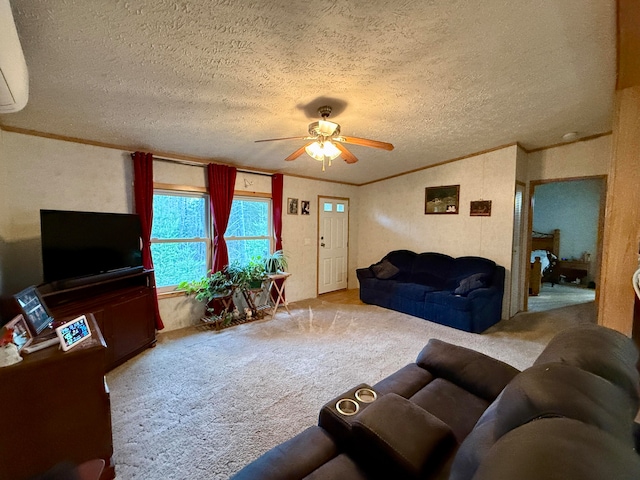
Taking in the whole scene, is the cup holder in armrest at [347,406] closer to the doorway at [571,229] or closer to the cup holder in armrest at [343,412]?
the cup holder in armrest at [343,412]

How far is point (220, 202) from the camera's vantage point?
3947 millimetres

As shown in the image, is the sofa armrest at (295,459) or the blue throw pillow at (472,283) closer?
the sofa armrest at (295,459)

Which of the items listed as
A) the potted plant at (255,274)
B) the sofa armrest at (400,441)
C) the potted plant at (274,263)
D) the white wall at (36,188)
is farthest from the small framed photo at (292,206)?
the sofa armrest at (400,441)

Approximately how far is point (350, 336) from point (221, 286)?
1.87 metres

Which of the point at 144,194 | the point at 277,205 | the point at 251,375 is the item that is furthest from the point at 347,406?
the point at 277,205

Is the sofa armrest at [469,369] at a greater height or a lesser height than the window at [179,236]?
lesser

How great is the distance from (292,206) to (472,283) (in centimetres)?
314

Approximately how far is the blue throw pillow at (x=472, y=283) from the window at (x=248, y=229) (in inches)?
122

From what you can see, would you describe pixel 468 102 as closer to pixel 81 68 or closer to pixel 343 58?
pixel 343 58

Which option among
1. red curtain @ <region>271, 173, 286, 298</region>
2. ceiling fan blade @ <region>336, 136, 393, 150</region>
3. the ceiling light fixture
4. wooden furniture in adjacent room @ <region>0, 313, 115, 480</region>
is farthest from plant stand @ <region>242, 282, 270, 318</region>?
ceiling fan blade @ <region>336, 136, 393, 150</region>

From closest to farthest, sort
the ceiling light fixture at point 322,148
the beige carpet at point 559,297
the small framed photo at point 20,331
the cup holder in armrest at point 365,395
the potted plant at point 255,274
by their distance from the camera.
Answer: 1. the cup holder in armrest at point 365,395
2. the small framed photo at point 20,331
3. the ceiling light fixture at point 322,148
4. the potted plant at point 255,274
5. the beige carpet at point 559,297

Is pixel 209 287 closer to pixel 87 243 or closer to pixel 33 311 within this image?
pixel 87 243

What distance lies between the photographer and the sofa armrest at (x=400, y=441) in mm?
933

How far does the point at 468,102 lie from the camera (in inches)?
106
